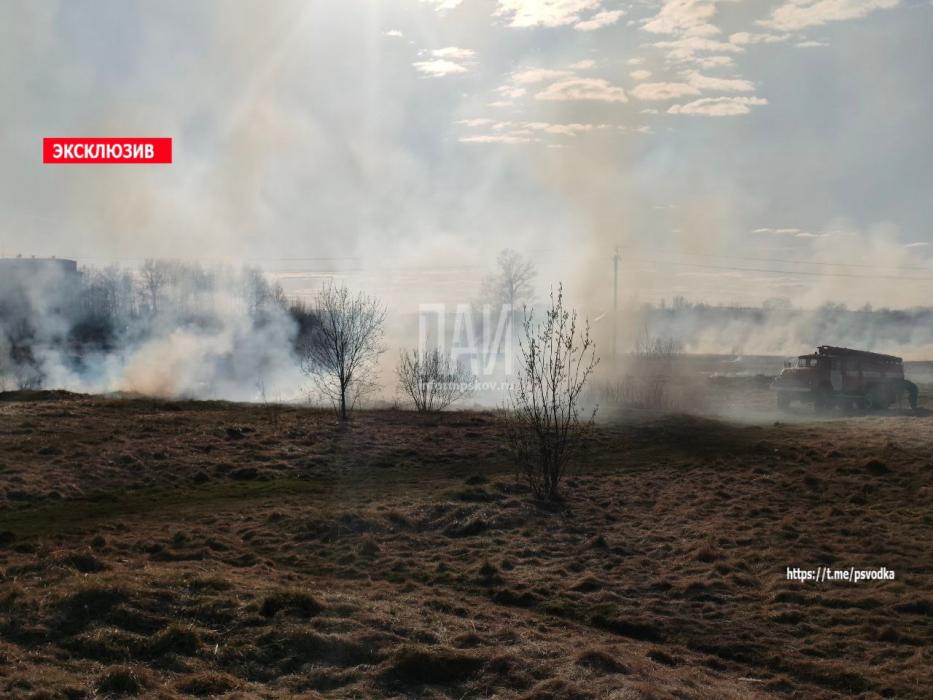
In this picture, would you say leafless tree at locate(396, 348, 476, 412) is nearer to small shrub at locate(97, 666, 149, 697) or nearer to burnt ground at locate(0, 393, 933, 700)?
burnt ground at locate(0, 393, 933, 700)

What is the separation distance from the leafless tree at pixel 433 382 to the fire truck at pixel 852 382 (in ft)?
46.3

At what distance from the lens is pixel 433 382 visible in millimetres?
32312

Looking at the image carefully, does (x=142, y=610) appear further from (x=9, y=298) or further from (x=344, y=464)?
(x=9, y=298)

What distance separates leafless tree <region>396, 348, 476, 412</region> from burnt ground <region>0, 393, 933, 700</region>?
38.7ft

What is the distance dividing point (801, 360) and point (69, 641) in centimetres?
2749

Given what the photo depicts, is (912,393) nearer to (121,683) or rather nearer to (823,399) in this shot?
(823,399)

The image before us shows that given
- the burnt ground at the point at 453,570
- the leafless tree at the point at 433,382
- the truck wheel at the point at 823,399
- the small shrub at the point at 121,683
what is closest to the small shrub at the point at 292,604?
the burnt ground at the point at 453,570

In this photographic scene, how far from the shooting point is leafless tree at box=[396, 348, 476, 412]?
3122 cm

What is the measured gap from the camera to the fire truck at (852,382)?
27781mm

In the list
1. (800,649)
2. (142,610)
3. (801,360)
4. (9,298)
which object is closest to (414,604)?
(142,610)

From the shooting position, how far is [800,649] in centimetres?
760

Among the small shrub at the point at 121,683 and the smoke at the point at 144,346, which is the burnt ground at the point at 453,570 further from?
the smoke at the point at 144,346

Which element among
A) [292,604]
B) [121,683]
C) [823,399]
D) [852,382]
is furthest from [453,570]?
[852,382]

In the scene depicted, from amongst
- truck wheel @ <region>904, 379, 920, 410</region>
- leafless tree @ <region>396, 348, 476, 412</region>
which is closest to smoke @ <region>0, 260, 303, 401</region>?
leafless tree @ <region>396, 348, 476, 412</region>
